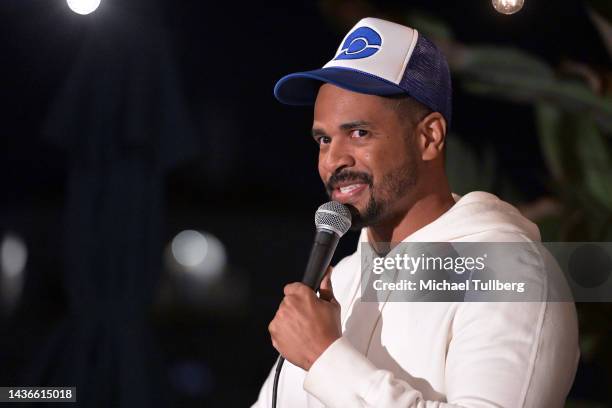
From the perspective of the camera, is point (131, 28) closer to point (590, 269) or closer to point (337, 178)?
point (337, 178)

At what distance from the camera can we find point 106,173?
266cm

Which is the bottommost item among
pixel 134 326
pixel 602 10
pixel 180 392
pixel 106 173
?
pixel 180 392

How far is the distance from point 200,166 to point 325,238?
127 cm

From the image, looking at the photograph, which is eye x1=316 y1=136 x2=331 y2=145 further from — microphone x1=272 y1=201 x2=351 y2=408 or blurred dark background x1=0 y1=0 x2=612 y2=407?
blurred dark background x1=0 y1=0 x2=612 y2=407

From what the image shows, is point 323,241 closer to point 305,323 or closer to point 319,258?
point 319,258

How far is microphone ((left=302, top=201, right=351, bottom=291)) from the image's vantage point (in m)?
A: 1.48

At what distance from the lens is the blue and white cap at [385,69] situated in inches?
65.5

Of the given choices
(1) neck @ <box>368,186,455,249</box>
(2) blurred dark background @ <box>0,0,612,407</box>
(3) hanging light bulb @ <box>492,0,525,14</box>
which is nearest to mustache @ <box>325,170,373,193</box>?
(1) neck @ <box>368,186,455,249</box>

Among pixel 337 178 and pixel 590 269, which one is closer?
pixel 337 178

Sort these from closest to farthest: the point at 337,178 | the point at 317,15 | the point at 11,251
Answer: the point at 337,178 < the point at 11,251 < the point at 317,15

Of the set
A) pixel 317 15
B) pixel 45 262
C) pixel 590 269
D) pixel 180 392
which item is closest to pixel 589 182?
pixel 590 269

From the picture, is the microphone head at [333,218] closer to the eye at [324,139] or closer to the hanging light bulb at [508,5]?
the eye at [324,139]

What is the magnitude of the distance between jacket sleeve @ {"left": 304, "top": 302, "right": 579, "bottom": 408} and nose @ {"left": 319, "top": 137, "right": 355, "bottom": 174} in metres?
0.36

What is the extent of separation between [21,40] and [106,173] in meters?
0.47
